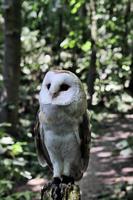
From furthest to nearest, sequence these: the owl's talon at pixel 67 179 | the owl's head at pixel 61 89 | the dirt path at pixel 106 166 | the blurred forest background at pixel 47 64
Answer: the dirt path at pixel 106 166 → the blurred forest background at pixel 47 64 → the owl's talon at pixel 67 179 → the owl's head at pixel 61 89

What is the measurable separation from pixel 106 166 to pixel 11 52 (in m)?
3.39

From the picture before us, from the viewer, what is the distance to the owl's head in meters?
2.61

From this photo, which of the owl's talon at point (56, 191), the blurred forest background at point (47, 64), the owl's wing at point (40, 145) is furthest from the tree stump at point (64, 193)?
the blurred forest background at point (47, 64)

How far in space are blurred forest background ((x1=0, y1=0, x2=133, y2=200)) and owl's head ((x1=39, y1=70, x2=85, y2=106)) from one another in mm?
1388

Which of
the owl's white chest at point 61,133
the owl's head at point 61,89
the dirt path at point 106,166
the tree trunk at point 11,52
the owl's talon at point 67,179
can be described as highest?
the owl's head at point 61,89

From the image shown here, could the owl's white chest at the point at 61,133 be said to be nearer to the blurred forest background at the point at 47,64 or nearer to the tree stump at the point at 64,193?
the tree stump at the point at 64,193

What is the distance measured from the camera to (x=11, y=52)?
25.0 ft

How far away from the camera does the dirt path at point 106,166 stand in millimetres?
7993

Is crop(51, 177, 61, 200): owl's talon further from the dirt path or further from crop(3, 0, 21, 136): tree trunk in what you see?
crop(3, 0, 21, 136): tree trunk

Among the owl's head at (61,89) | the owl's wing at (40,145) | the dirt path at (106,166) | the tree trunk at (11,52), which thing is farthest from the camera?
the dirt path at (106,166)

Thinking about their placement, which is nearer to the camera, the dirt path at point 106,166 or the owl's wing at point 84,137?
the owl's wing at point 84,137

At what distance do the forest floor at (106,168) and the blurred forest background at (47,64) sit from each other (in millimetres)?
243

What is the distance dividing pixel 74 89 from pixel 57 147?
0.48 metres

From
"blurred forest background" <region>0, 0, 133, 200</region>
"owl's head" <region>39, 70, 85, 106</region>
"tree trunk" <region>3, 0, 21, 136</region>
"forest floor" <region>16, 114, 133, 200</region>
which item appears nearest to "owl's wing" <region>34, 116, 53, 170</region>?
"owl's head" <region>39, 70, 85, 106</region>
